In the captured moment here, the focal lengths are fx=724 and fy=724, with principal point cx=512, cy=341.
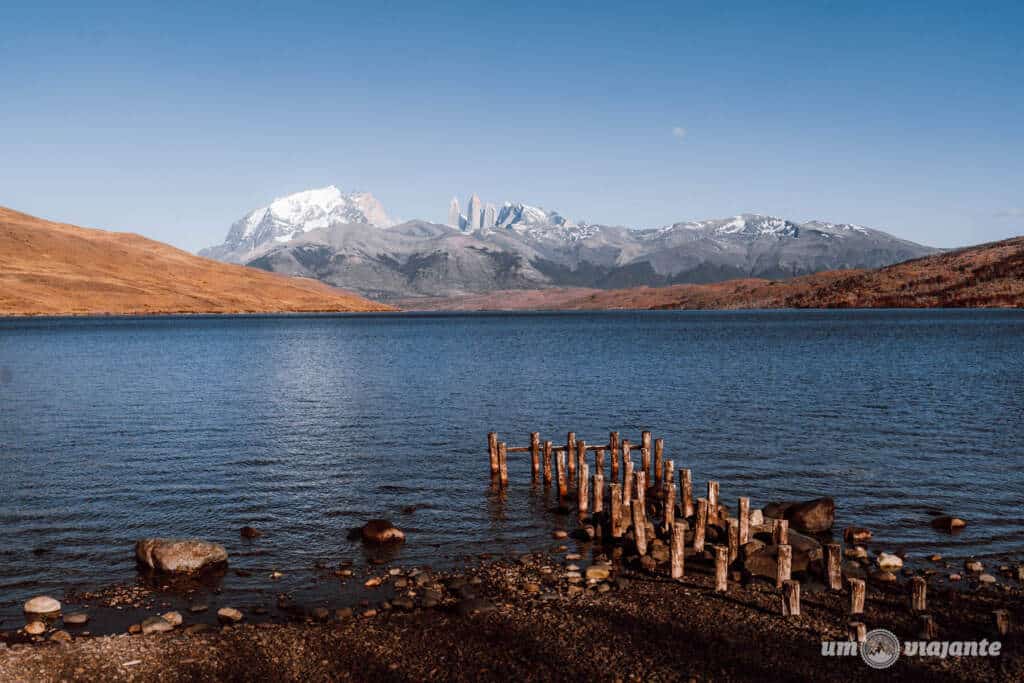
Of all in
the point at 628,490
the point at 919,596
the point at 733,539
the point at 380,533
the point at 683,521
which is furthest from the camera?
the point at 628,490

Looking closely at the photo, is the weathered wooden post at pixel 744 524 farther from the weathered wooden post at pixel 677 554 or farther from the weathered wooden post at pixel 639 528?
the weathered wooden post at pixel 639 528

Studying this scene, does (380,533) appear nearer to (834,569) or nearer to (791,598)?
(791,598)

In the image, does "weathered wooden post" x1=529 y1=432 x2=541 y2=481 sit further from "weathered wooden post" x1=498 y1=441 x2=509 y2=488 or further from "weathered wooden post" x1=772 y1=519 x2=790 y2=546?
"weathered wooden post" x1=772 y1=519 x2=790 y2=546

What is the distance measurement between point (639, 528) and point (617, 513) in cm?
151

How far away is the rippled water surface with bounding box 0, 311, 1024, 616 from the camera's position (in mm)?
25344

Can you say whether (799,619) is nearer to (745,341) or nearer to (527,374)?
(527,374)

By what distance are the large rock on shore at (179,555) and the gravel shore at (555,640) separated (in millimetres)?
4002

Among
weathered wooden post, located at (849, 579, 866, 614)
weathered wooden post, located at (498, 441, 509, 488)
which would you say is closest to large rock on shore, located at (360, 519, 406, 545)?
weathered wooden post, located at (498, 441, 509, 488)

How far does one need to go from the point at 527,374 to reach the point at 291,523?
5393 cm

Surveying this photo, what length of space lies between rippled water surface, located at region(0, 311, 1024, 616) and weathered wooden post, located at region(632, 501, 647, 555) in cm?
355

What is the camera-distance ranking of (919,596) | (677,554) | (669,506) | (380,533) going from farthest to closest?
(380,533)
(669,506)
(677,554)
(919,596)

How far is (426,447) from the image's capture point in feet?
135

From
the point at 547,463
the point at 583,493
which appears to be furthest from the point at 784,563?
the point at 547,463

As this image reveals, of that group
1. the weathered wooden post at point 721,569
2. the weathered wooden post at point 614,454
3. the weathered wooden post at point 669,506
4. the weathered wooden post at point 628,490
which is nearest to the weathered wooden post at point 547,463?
the weathered wooden post at point 614,454
